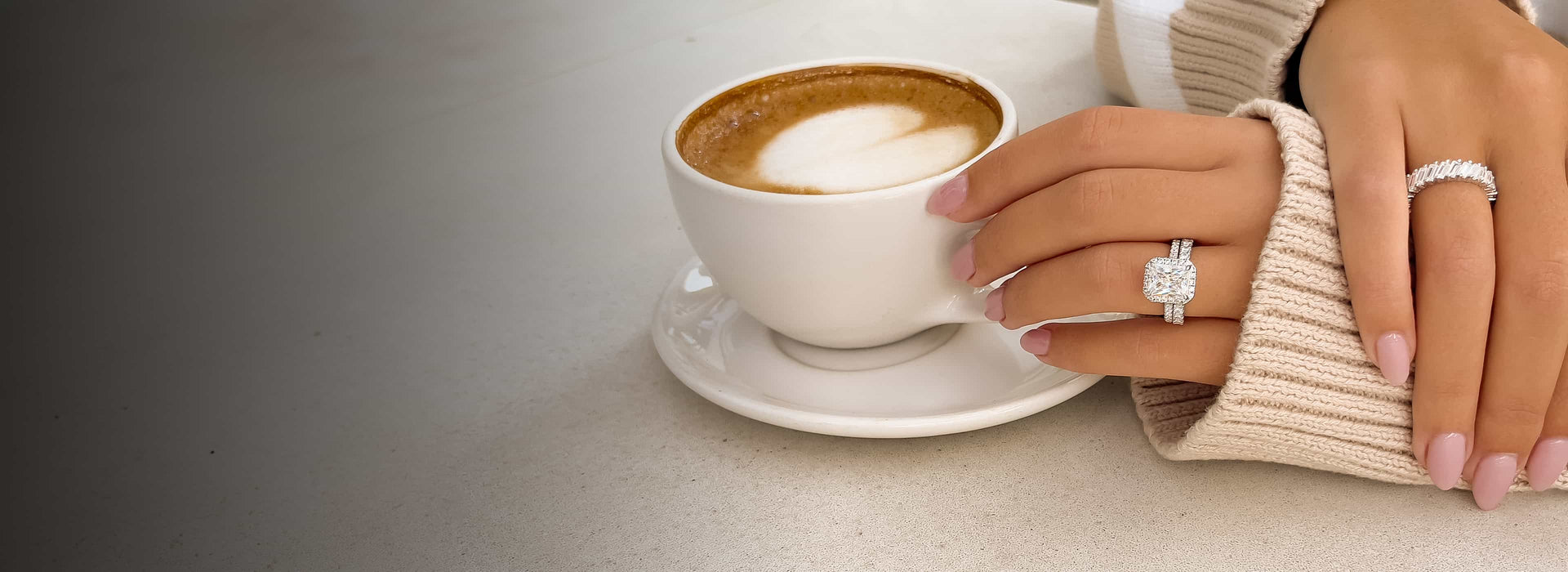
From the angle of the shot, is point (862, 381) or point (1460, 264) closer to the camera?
point (1460, 264)

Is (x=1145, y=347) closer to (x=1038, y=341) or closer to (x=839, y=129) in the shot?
(x=1038, y=341)

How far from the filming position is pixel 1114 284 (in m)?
0.46

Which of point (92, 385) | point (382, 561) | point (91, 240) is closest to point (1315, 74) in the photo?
point (382, 561)

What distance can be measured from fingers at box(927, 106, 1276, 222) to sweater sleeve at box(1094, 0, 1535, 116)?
0.52 ft

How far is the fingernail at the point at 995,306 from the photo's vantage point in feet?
1.67

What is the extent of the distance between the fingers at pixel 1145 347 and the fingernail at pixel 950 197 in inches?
3.0

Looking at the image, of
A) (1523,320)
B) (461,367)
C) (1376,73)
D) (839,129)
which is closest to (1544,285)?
(1523,320)

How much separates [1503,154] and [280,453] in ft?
2.10

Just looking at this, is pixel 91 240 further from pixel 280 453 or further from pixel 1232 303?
pixel 1232 303

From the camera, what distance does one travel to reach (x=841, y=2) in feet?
4.33

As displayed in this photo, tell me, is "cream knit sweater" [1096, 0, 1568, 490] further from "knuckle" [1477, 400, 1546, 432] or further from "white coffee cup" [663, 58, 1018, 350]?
"white coffee cup" [663, 58, 1018, 350]

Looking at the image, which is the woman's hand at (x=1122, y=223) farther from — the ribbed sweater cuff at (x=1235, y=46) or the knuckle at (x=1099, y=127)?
the ribbed sweater cuff at (x=1235, y=46)

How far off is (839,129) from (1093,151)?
160 mm

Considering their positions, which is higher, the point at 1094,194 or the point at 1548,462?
the point at 1094,194
